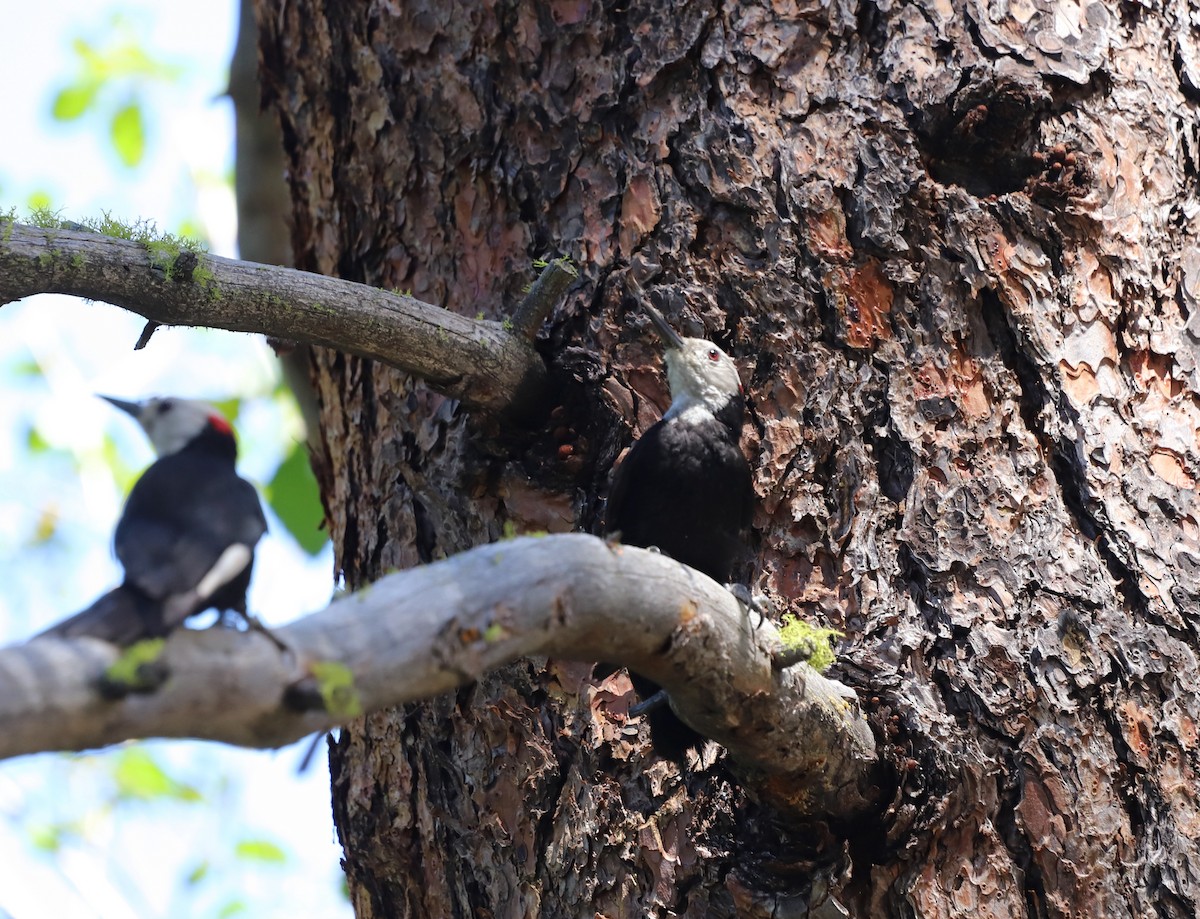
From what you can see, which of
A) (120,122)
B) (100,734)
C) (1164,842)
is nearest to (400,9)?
(100,734)

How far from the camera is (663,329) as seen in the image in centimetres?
286

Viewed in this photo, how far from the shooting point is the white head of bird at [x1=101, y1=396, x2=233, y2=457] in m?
2.95

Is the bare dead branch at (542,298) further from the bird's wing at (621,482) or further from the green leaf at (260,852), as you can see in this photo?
the green leaf at (260,852)

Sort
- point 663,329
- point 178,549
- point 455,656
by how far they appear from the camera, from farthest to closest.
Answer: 1. point 663,329
2. point 178,549
3. point 455,656

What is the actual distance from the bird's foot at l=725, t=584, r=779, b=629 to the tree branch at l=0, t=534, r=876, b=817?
7cm

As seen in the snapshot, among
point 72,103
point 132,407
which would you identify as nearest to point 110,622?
point 132,407

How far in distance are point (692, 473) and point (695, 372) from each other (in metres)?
0.27

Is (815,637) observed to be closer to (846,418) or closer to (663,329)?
(846,418)

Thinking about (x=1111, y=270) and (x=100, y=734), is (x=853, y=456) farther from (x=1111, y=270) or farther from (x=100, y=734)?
(x=100, y=734)

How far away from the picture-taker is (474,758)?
9.36ft

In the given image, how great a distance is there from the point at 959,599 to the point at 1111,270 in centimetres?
96

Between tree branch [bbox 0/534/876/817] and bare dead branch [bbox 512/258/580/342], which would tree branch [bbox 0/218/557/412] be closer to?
bare dead branch [bbox 512/258/580/342]

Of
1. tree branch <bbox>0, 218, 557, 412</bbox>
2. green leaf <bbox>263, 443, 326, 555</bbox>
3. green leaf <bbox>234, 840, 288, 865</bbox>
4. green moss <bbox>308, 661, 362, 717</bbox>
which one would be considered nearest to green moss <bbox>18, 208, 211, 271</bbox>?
tree branch <bbox>0, 218, 557, 412</bbox>

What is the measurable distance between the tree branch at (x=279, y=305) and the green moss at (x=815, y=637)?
0.88 m
